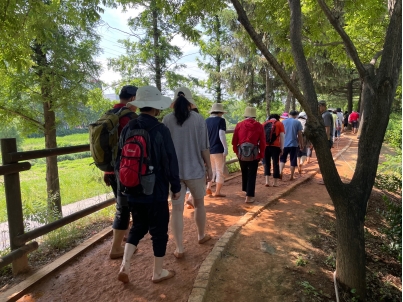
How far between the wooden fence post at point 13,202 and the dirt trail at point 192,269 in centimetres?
39

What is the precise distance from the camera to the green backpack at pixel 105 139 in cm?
293

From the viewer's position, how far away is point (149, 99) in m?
2.77

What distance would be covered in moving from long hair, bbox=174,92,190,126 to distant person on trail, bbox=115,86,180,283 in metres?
0.38

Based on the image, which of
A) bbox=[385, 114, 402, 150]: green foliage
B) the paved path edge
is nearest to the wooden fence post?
the paved path edge

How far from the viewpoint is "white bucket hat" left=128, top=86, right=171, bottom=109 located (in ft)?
8.94

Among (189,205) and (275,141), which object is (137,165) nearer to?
(189,205)

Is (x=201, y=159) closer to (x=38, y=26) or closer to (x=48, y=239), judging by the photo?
(x=48, y=239)

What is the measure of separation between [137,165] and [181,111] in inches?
37.9

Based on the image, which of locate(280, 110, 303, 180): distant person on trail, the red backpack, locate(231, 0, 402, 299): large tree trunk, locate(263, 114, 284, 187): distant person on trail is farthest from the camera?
locate(280, 110, 303, 180): distant person on trail

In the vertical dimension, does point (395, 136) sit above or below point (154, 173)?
below

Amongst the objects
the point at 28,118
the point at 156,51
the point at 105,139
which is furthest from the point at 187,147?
the point at 156,51

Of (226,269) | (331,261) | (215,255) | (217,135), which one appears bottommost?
(331,261)

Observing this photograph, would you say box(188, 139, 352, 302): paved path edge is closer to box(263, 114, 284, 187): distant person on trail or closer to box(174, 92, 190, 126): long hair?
box(263, 114, 284, 187): distant person on trail

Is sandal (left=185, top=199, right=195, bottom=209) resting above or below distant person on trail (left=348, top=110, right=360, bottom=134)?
below
